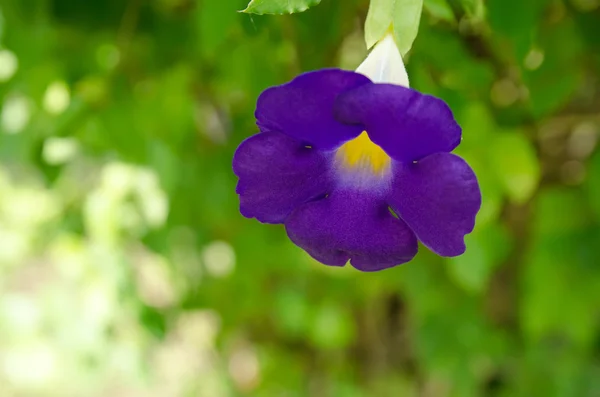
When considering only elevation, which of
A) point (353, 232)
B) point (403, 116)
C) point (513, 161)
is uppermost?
point (403, 116)

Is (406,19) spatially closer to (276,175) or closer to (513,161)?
(276,175)

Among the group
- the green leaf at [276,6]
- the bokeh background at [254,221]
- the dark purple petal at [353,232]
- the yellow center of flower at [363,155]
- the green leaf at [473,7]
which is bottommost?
the bokeh background at [254,221]

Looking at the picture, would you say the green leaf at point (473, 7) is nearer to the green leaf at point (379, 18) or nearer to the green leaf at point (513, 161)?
the green leaf at point (379, 18)

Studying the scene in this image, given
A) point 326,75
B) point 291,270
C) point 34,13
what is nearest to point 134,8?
point 34,13

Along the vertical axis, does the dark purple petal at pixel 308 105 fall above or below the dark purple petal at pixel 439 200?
above

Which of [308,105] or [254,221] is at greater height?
[308,105]

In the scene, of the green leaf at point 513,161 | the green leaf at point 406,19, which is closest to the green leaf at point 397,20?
the green leaf at point 406,19

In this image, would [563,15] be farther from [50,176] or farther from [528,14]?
[50,176]

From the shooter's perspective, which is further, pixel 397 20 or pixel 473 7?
pixel 473 7

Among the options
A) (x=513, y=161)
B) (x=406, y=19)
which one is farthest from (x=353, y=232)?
(x=513, y=161)
